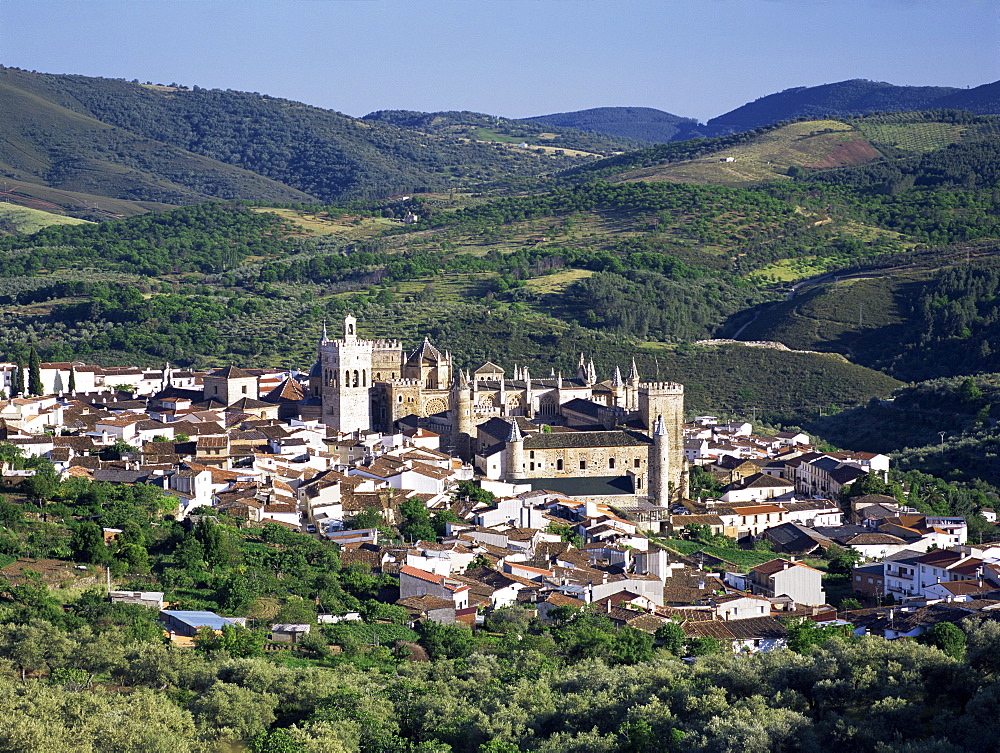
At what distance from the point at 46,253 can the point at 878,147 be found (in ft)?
234

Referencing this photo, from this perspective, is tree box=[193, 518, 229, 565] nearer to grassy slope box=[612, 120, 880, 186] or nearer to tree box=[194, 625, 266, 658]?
tree box=[194, 625, 266, 658]

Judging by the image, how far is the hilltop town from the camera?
3034 centimetres

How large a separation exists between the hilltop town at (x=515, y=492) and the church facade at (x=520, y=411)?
0.22 feet

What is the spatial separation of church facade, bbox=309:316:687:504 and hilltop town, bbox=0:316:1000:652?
0.22ft

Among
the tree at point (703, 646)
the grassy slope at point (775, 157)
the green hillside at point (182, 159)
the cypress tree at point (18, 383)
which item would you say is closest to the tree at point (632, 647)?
the tree at point (703, 646)

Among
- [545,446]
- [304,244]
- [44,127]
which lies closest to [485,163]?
[44,127]

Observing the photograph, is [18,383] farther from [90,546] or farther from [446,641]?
[446,641]

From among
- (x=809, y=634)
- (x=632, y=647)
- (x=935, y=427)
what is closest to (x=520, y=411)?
(x=935, y=427)

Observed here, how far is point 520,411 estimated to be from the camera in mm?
47406

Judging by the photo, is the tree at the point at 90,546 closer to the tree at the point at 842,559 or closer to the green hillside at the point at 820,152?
the tree at the point at 842,559

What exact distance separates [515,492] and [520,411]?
8149 millimetres

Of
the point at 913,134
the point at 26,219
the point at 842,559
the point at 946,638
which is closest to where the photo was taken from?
the point at 946,638

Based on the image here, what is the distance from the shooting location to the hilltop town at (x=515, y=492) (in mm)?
30344

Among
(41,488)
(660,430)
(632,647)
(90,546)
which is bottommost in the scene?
(632,647)
